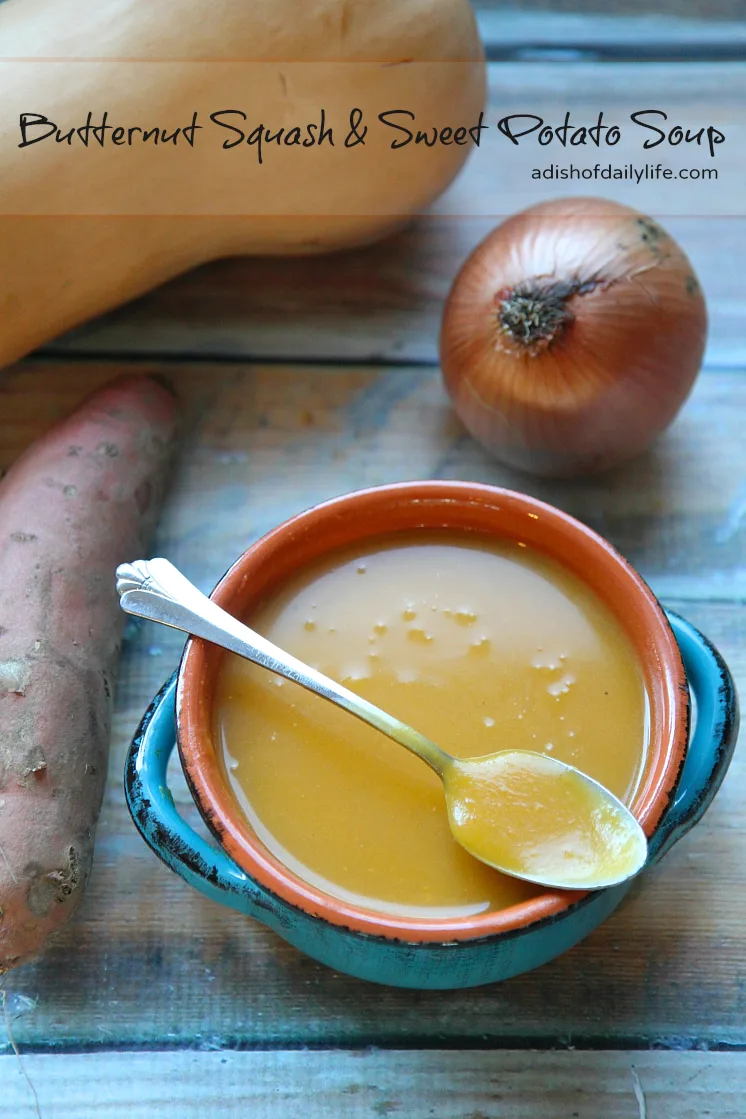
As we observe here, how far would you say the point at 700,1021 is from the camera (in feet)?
2.28

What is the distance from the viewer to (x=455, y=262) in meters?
0.99

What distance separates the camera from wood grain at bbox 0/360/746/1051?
696 millimetres

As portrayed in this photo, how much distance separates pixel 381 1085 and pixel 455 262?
722mm

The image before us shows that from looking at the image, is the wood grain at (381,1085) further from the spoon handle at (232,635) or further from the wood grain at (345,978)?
the spoon handle at (232,635)

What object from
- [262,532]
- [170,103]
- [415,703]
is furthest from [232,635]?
[170,103]

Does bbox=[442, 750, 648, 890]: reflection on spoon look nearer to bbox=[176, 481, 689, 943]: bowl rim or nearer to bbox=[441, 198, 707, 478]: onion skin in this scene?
bbox=[176, 481, 689, 943]: bowl rim

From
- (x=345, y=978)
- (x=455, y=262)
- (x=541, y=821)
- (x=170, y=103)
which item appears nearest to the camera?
(x=541, y=821)

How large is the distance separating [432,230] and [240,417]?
11.0 inches

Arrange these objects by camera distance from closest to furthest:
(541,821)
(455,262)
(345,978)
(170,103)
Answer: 1. (541,821)
2. (345,978)
3. (170,103)
4. (455,262)

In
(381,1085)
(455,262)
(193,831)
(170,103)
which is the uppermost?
(170,103)

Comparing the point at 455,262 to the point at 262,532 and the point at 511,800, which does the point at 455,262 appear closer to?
the point at 262,532

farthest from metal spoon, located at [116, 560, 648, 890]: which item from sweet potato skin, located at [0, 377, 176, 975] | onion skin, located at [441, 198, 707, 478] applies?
onion skin, located at [441, 198, 707, 478]

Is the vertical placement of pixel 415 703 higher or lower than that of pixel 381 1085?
higher

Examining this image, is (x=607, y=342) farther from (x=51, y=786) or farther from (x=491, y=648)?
(x=51, y=786)
